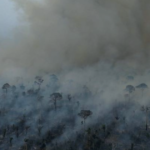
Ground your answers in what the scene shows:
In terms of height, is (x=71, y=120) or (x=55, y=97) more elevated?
(x=55, y=97)

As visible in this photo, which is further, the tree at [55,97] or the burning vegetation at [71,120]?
the tree at [55,97]

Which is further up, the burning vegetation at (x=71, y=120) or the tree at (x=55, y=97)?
the tree at (x=55, y=97)

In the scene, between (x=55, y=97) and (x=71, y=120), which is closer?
(x=71, y=120)

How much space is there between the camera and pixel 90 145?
42.1 metres

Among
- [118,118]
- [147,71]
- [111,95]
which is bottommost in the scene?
[118,118]

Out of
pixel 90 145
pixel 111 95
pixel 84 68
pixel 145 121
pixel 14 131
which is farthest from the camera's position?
pixel 84 68

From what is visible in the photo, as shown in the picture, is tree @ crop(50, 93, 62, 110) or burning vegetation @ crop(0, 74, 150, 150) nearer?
burning vegetation @ crop(0, 74, 150, 150)

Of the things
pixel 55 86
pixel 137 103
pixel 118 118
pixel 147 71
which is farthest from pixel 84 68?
pixel 118 118

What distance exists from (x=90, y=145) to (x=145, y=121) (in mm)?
16549

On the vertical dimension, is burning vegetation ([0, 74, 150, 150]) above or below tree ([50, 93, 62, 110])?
below

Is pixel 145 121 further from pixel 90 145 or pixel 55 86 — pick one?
pixel 55 86

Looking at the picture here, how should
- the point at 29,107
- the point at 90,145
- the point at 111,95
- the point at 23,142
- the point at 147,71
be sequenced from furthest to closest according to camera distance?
the point at 147,71, the point at 111,95, the point at 29,107, the point at 23,142, the point at 90,145

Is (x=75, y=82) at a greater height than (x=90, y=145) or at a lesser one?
greater

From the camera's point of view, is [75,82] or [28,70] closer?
[75,82]
